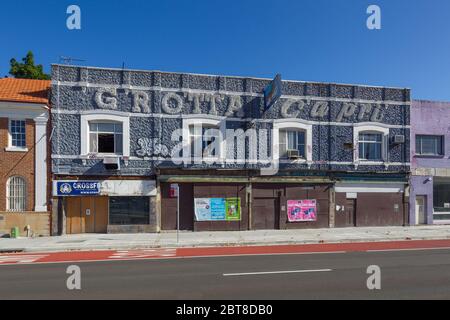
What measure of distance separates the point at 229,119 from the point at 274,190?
5.09 m

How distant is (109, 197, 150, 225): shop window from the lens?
693 inches

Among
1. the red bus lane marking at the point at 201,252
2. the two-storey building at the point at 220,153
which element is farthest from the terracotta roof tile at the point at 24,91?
the red bus lane marking at the point at 201,252

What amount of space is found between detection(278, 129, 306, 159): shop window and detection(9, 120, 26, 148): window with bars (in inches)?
569

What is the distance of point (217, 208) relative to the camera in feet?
60.6

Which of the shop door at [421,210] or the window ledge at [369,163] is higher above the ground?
the window ledge at [369,163]

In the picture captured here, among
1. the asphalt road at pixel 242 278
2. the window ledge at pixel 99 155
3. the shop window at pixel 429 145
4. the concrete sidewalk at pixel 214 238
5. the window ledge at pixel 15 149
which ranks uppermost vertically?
the shop window at pixel 429 145

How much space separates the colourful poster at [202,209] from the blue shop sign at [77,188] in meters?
5.51

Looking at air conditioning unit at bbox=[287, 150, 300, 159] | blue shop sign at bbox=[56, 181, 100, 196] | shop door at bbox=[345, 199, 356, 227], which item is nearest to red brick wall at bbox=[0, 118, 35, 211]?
blue shop sign at bbox=[56, 181, 100, 196]

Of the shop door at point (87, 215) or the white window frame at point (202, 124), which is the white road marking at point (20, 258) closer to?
the shop door at point (87, 215)

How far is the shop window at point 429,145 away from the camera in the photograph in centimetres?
2109

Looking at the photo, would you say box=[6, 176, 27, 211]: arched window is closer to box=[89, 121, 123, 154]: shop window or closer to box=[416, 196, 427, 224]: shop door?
box=[89, 121, 123, 154]: shop window

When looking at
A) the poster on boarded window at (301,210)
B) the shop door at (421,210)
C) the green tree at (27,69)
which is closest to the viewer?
the poster on boarded window at (301,210)

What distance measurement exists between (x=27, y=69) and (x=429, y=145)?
32824 millimetres

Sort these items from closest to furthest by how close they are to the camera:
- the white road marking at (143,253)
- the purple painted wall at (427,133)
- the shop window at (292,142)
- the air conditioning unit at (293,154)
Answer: the white road marking at (143,253)
the air conditioning unit at (293,154)
the shop window at (292,142)
the purple painted wall at (427,133)
